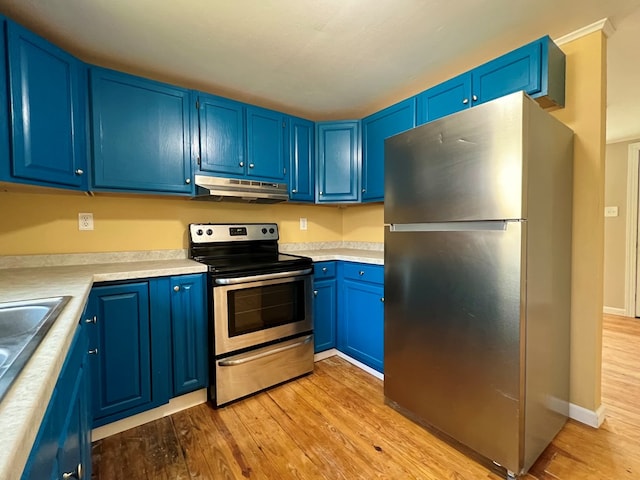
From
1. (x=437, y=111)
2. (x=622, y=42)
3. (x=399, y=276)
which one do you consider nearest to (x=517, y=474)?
(x=399, y=276)

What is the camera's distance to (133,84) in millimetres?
1900

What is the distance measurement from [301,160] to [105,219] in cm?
155

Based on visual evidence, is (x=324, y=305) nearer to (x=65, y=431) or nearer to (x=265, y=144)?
(x=265, y=144)

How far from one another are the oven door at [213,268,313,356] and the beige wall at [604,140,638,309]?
12.8 feet

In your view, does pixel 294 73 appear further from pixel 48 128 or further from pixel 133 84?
pixel 48 128

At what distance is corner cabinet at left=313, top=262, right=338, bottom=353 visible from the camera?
8.20ft

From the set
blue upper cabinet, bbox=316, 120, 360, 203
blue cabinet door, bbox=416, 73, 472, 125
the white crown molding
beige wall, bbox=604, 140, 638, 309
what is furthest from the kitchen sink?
beige wall, bbox=604, 140, 638, 309

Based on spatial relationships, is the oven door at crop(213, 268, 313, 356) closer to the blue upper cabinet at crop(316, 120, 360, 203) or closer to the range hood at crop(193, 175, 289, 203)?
the range hood at crop(193, 175, 289, 203)

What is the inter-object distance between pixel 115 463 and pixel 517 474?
188cm

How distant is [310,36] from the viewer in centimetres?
167

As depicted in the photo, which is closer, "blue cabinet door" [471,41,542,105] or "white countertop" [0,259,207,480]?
"white countertop" [0,259,207,480]

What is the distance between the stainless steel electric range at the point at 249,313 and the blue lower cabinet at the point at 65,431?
2.62ft

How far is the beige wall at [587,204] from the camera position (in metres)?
1.66

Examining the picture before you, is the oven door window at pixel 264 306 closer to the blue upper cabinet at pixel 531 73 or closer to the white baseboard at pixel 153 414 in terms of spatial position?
the white baseboard at pixel 153 414
